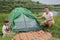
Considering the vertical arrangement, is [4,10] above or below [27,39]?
below

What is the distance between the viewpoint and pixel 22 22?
32.0ft

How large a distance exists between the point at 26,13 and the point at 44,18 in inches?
28.6

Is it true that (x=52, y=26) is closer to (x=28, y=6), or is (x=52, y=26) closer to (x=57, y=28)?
(x=57, y=28)

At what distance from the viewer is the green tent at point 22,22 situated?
948 cm

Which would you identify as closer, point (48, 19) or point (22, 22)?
point (48, 19)

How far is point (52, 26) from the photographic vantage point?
32.2 ft

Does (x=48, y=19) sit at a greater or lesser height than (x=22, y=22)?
greater

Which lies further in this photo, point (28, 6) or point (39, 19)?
point (28, 6)

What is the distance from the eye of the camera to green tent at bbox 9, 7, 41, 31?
9.48 m

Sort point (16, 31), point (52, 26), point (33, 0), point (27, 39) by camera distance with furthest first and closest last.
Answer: point (33, 0)
point (52, 26)
point (16, 31)
point (27, 39)

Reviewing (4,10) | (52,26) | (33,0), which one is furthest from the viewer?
(33,0)

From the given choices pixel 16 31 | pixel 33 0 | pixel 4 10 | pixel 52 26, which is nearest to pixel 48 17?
pixel 52 26

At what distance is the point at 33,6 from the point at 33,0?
142cm

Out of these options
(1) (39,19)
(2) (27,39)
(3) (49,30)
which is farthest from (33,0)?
(2) (27,39)
